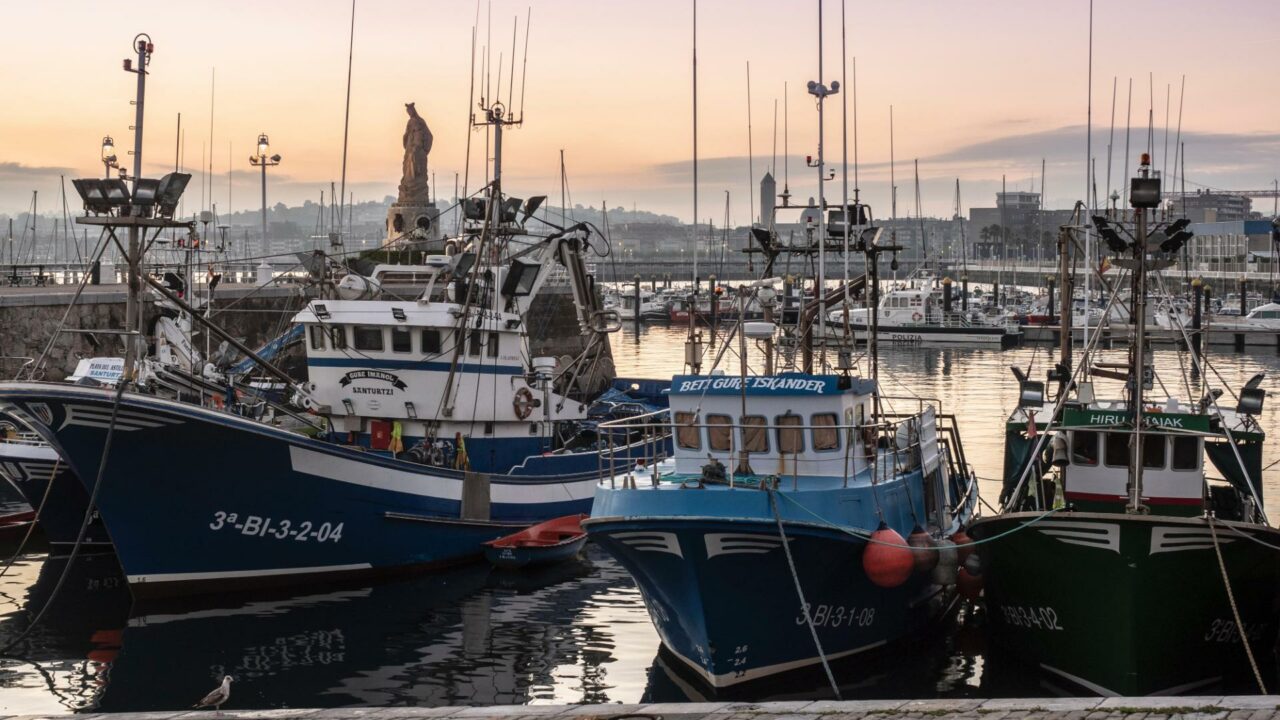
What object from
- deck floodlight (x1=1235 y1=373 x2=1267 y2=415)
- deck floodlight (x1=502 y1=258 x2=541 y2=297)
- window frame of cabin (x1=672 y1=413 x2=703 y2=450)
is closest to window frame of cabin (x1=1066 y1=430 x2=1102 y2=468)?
deck floodlight (x1=1235 y1=373 x2=1267 y2=415)

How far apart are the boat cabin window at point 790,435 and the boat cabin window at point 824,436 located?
0.57 feet

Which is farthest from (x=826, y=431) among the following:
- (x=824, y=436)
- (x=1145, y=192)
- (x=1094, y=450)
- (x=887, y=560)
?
(x=1145, y=192)

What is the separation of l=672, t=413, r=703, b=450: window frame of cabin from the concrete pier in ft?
21.3

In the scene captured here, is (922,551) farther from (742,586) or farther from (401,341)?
(401,341)

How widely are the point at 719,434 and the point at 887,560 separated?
2801mm

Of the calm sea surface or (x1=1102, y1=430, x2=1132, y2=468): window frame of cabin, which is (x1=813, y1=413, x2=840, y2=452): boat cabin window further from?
(x1=1102, y1=430, x2=1132, y2=468): window frame of cabin

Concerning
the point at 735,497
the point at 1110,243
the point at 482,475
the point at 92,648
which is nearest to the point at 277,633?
the point at 92,648

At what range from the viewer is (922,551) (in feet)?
56.9

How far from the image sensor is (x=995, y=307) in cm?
9706

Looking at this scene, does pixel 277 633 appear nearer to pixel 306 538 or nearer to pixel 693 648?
pixel 306 538

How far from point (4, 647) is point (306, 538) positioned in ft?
16.2

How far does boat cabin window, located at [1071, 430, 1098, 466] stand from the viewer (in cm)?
1817

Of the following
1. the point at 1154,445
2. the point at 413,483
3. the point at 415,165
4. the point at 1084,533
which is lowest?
the point at 413,483

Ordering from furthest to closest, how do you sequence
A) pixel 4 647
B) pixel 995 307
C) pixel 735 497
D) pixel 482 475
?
pixel 995 307 < pixel 482 475 < pixel 4 647 < pixel 735 497
